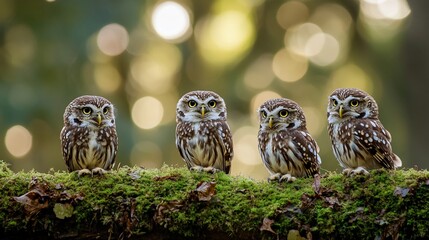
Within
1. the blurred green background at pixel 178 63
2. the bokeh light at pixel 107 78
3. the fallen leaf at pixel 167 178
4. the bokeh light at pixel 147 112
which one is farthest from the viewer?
the bokeh light at pixel 147 112

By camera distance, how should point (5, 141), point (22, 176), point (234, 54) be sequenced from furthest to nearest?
point (234, 54) → point (5, 141) → point (22, 176)

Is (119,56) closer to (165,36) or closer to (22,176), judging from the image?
(165,36)

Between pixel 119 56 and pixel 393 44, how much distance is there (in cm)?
481

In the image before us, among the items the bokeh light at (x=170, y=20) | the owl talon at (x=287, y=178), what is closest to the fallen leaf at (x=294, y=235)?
the owl talon at (x=287, y=178)

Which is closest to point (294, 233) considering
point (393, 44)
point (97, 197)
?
point (97, 197)

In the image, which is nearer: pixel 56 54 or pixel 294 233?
pixel 294 233

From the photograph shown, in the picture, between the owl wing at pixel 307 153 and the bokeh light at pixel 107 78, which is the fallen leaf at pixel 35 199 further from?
the bokeh light at pixel 107 78

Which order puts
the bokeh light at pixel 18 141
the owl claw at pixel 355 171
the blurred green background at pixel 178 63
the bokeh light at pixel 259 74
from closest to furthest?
the owl claw at pixel 355 171, the blurred green background at pixel 178 63, the bokeh light at pixel 18 141, the bokeh light at pixel 259 74

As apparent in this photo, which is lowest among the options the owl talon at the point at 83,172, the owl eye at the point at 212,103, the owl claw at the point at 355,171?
the owl talon at the point at 83,172

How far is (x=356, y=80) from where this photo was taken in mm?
13469

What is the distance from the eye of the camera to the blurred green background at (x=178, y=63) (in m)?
12.9

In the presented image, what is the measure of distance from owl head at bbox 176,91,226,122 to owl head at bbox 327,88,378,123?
0.95 m

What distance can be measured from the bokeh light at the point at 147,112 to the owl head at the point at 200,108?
26.2 feet

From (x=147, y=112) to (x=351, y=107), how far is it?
9.18 m
